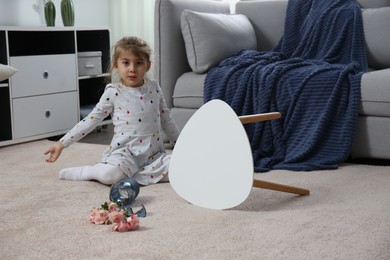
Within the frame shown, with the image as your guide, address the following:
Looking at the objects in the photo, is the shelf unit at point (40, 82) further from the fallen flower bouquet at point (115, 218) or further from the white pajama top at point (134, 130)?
the fallen flower bouquet at point (115, 218)

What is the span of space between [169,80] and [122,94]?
76 centimetres

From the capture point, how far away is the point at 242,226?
1653 mm

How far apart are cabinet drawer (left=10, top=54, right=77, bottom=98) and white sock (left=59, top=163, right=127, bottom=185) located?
98 centimetres

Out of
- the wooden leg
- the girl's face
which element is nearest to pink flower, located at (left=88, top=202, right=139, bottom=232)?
the wooden leg

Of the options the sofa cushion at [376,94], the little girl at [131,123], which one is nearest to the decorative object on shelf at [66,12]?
the little girl at [131,123]

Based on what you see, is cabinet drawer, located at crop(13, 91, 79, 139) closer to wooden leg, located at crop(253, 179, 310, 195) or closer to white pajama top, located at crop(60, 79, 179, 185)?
white pajama top, located at crop(60, 79, 179, 185)

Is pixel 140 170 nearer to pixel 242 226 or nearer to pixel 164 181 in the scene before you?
pixel 164 181

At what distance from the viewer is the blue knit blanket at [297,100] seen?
97.3 inches

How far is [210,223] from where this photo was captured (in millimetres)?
1684

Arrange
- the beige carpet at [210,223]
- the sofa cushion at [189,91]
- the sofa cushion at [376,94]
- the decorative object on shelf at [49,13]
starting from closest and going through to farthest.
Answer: the beige carpet at [210,223], the sofa cushion at [376,94], the sofa cushion at [189,91], the decorative object on shelf at [49,13]

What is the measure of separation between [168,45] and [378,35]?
1.00m

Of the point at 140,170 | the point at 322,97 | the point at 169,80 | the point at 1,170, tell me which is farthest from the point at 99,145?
the point at 322,97

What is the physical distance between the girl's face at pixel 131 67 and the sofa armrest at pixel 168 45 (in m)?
0.72

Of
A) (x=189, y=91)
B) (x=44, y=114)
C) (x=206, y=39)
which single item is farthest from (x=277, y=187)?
(x=44, y=114)
